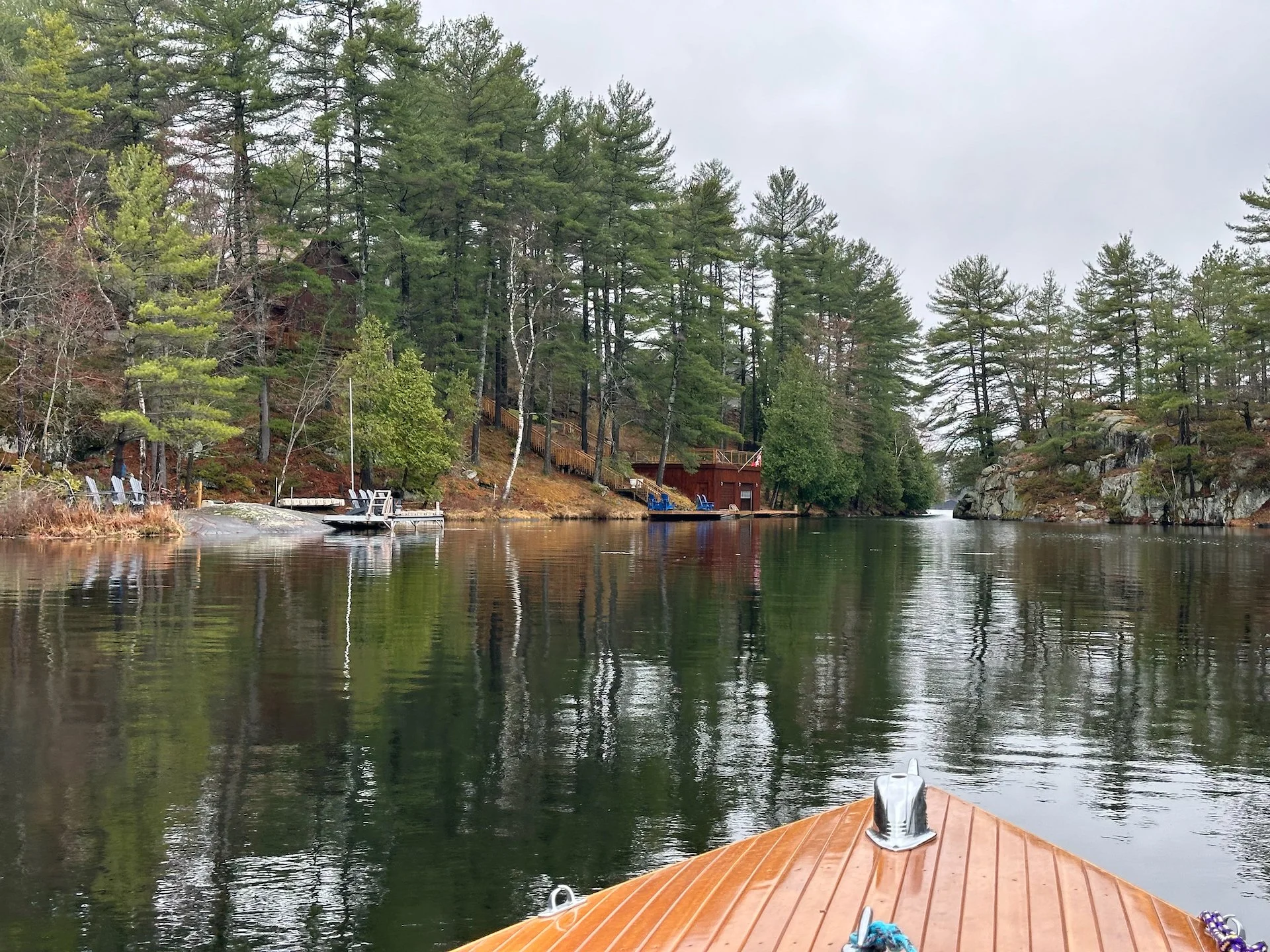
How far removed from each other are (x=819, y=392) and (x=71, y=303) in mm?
49590

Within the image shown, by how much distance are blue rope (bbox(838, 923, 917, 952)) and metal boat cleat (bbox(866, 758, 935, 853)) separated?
0.99 m

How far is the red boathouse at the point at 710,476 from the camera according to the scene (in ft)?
230

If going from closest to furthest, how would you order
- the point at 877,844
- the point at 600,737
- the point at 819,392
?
the point at 877,844 < the point at 600,737 < the point at 819,392

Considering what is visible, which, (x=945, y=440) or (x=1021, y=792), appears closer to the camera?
(x=1021, y=792)

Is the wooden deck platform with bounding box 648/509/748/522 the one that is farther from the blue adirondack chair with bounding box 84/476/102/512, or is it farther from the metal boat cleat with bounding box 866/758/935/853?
the metal boat cleat with bounding box 866/758/935/853

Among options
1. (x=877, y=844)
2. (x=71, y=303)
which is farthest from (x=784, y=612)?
(x=71, y=303)

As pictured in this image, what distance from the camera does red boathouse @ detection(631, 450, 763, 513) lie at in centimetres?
7012

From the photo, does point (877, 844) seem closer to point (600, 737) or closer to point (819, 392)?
point (600, 737)

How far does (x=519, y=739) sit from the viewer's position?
370 inches

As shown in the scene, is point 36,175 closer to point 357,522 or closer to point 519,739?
point 357,522

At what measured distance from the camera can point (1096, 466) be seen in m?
80.8

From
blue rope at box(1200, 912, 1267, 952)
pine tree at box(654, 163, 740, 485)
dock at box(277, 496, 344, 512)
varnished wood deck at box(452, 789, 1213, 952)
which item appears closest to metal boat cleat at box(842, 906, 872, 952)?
varnished wood deck at box(452, 789, 1213, 952)

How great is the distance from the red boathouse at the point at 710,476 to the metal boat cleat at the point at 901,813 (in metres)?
62.8

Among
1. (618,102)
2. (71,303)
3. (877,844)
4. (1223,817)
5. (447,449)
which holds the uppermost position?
(618,102)
